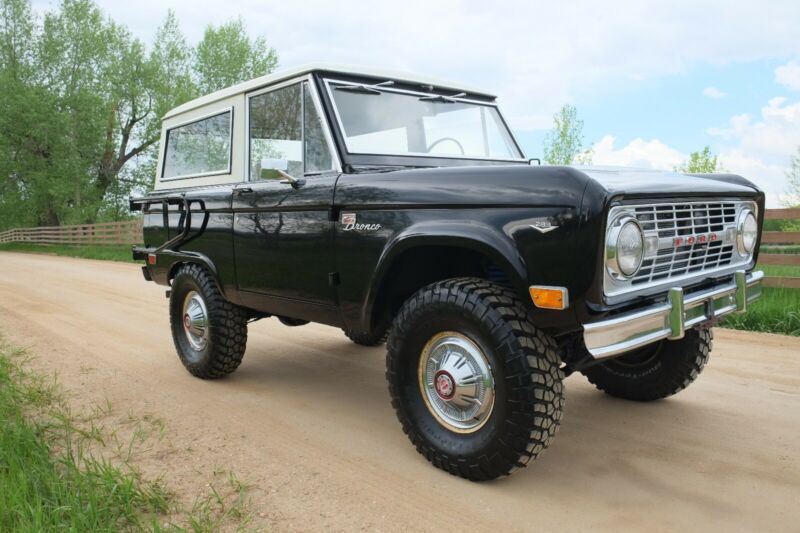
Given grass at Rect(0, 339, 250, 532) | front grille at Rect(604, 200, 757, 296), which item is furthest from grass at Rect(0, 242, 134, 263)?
front grille at Rect(604, 200, 757, 296)

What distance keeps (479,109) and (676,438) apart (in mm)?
2457

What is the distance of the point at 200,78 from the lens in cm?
3475

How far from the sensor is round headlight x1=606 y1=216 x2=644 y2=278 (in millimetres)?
2572

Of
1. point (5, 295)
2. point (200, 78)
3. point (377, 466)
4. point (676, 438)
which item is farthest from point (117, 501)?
point (200, 78)

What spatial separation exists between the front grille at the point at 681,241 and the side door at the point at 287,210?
159 centimetres

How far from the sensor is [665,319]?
2.76 m

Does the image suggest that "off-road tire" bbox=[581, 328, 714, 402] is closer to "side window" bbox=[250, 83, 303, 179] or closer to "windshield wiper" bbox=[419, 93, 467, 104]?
"windshield wiper" bbox=[419, 93, 467, 104]

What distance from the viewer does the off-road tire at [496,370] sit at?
2.69 metres

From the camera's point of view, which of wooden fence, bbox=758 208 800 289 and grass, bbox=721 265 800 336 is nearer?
grass, bbox=721 265 800 336

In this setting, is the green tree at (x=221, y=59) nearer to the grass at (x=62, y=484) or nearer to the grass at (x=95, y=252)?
the grass at (x=95, y=252)

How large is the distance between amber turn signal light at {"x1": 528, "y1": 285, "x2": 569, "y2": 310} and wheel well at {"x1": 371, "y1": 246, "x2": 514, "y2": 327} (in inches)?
23.5

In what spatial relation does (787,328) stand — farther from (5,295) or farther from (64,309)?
(5,295)

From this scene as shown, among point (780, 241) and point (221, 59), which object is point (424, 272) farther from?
point (221, 59)

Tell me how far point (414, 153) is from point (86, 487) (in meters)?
2.46
